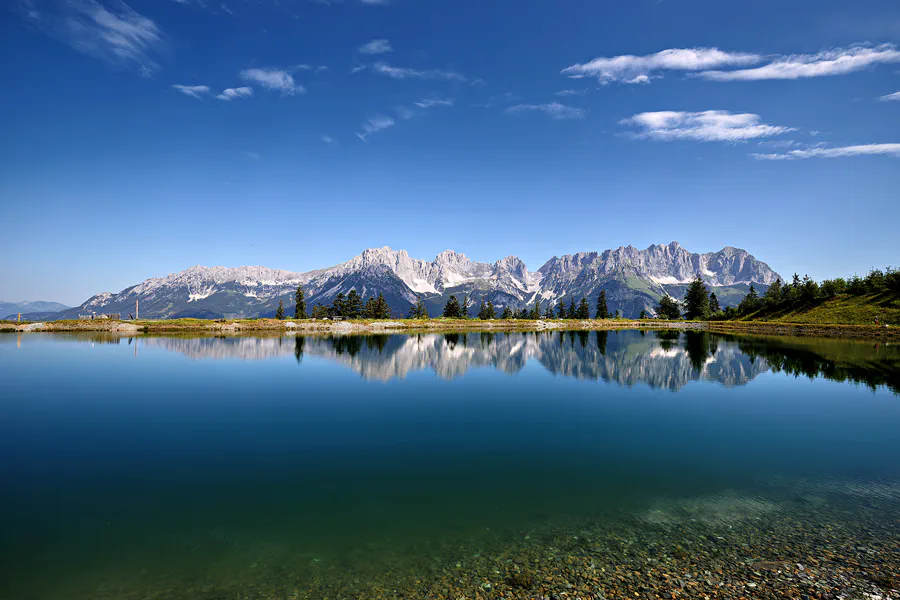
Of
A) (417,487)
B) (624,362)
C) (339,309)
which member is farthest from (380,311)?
(417,487)

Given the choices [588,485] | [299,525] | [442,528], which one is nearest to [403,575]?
[442,528]

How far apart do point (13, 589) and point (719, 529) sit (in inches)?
823

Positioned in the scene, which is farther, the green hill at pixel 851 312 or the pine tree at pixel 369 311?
the pine tree at pixel 369 311

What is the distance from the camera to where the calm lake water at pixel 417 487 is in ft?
41.3

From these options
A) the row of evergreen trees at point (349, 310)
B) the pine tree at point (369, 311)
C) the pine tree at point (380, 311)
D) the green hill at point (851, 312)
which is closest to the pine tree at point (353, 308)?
the row of evergreen trees at point (349, 310)

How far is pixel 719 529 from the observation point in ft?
48.9

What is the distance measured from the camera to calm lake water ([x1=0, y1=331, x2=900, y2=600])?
12586 millimetres

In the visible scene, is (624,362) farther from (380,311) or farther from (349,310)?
(380,311)

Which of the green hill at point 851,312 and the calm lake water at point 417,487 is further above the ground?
the green hill at point 851,312

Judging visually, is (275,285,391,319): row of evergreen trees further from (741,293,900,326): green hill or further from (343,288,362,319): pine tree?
(741,293,900,326): green hill

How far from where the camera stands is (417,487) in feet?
59.8

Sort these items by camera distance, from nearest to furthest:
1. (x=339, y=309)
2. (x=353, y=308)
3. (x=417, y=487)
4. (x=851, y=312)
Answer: (x=417, y=487) → (x=851, y=312) → (x=353, y=308) → (x=339, y=309)

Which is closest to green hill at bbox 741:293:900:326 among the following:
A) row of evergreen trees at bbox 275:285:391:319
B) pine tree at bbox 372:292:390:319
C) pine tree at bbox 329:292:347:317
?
pine tree at bbox 372:292:390:319

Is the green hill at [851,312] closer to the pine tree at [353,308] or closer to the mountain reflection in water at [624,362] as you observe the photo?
the mountain reflection in water at [624,362]
